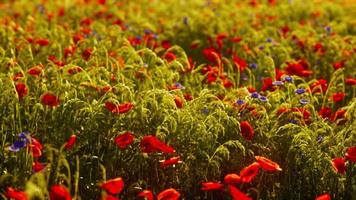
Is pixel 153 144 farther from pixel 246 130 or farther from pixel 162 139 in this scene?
pixel 246 130

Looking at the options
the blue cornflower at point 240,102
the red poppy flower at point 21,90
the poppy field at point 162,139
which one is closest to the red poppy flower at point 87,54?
the poppy field at point 162,139

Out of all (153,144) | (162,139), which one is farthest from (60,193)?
(162,139)

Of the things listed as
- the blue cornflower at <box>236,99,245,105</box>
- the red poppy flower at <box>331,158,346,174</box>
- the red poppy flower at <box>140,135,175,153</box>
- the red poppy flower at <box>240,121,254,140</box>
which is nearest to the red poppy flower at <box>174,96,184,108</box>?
the blue cornflower at <box>236,99,245,105</box>

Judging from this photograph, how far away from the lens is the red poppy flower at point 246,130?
2.73 meters

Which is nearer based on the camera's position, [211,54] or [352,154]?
[352,154]

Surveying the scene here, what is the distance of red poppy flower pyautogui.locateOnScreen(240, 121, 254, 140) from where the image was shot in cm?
273

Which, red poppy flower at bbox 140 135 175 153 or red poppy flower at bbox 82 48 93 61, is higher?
red poppy flower at bbox 82 48 93 61

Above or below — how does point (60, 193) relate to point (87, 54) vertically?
below

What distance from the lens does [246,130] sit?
2736mm

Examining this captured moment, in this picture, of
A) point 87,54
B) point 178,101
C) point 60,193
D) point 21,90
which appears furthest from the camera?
point 87,54

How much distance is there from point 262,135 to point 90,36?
2.19 metres

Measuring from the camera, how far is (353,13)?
6281mm

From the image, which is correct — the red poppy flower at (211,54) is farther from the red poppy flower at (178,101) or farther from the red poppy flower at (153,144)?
the red poppy flower at (153,144)

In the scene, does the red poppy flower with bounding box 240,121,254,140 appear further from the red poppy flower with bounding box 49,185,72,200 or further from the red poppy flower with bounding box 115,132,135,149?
the red poppy flower with bounding box 49,185,72,200
